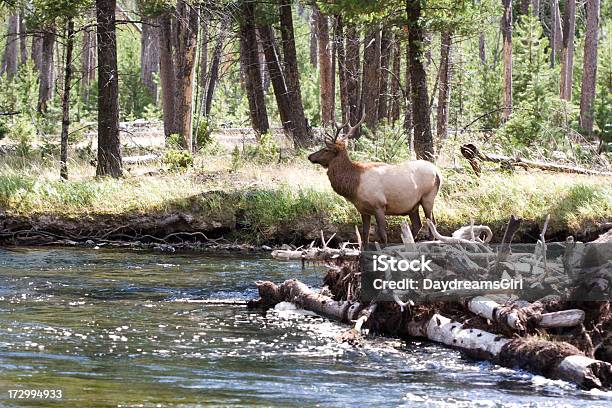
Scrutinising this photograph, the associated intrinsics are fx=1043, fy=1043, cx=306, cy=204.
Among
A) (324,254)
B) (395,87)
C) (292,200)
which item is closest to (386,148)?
(292,200)

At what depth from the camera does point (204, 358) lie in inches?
391

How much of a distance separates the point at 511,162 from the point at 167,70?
13311 millimetres

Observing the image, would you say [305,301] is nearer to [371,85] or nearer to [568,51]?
[371,85]

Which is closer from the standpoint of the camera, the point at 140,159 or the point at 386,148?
the point at 386,148

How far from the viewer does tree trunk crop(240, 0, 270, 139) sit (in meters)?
27.3

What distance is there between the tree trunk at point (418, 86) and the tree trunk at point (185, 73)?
638cm

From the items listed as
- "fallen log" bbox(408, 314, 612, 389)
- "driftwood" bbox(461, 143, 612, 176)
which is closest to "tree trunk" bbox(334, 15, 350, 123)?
"driftwood" bbox(461, 143, 612, 176)

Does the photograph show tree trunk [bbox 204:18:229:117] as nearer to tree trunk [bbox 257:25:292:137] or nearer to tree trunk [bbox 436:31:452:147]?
tree trunk [bbox 257:25:292:137]

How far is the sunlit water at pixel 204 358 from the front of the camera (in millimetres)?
8320

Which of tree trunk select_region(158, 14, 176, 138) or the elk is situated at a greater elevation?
tree trunk select_region(158, 14, 176, 138)

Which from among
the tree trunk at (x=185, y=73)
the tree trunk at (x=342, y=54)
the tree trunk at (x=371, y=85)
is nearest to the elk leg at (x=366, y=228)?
the tree trunk at (x=185, y=73)

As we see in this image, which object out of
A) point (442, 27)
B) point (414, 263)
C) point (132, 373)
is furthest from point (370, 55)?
point (132, 373)

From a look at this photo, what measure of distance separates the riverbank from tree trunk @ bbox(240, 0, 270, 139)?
8.17 meters

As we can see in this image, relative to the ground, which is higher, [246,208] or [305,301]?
[246,208]
